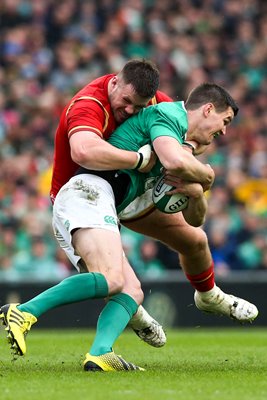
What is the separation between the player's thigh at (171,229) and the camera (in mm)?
8156

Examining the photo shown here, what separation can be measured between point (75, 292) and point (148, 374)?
68cm

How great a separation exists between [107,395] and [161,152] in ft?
6.01

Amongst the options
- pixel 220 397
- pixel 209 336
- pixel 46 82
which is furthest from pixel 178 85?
pixel 220 397

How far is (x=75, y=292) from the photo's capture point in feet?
22.7

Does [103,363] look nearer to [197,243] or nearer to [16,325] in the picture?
[16,325]

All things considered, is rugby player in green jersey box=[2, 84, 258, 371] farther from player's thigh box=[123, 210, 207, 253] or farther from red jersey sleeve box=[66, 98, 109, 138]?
red jersey sleeve box=[66, 98, 109, 138]

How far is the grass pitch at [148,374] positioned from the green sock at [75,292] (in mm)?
436

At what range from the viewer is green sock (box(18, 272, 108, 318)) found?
6898 mm

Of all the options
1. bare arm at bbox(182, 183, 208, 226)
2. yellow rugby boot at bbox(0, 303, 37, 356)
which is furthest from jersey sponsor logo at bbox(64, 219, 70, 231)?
bare arm at bbox(182, 183, 208, 226)

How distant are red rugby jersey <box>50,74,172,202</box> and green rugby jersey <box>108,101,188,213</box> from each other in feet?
0.47

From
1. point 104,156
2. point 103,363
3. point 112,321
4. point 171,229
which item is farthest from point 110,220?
point 171,229

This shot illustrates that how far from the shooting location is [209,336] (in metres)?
11.6

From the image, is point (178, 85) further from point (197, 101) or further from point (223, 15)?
point (197, 101)

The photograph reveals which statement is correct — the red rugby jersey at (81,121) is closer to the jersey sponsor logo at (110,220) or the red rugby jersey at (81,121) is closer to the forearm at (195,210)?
the jersey sponsor logo at (110,220)
